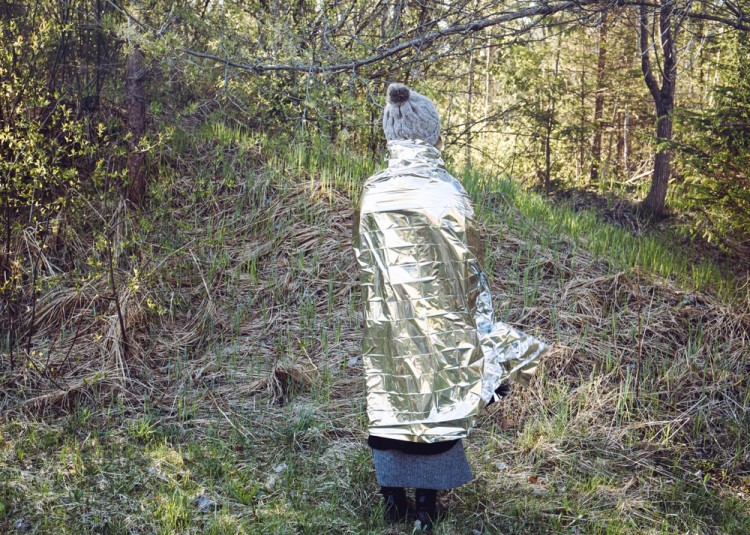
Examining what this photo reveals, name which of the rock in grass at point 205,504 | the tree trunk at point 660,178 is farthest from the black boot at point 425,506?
the tree trunk at point 660,178

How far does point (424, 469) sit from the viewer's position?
3.12 metres

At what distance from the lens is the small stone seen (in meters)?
3.20

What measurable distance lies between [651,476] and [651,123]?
1103 centimetres

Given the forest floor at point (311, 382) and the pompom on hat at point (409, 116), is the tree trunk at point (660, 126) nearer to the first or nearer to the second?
the forest floor at point (311, 382)

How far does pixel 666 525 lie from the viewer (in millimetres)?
3371

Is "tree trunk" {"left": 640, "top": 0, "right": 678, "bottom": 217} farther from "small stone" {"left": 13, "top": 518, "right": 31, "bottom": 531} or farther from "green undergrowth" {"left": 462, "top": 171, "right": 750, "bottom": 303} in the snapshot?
"small stone" {"left": 13, "top": 518, "right": 31, "bottom": 531}

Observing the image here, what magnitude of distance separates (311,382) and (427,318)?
195cm

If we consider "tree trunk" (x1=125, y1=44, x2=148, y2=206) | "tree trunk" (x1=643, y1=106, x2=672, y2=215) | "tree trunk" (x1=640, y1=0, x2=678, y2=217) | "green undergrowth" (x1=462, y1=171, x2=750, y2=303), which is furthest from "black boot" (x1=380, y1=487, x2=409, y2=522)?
"tree trunk" (x1=643, y1=106, x2=672, y2=215)

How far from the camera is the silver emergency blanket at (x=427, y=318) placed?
305 cm

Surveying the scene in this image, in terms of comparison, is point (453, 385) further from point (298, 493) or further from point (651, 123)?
point (651, 123)

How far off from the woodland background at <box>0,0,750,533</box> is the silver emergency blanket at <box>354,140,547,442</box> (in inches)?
24.7

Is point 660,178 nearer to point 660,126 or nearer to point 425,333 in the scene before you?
point 660,126

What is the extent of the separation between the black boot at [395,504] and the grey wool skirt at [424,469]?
15 cm

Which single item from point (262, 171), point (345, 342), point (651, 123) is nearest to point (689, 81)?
point (651, 123)
